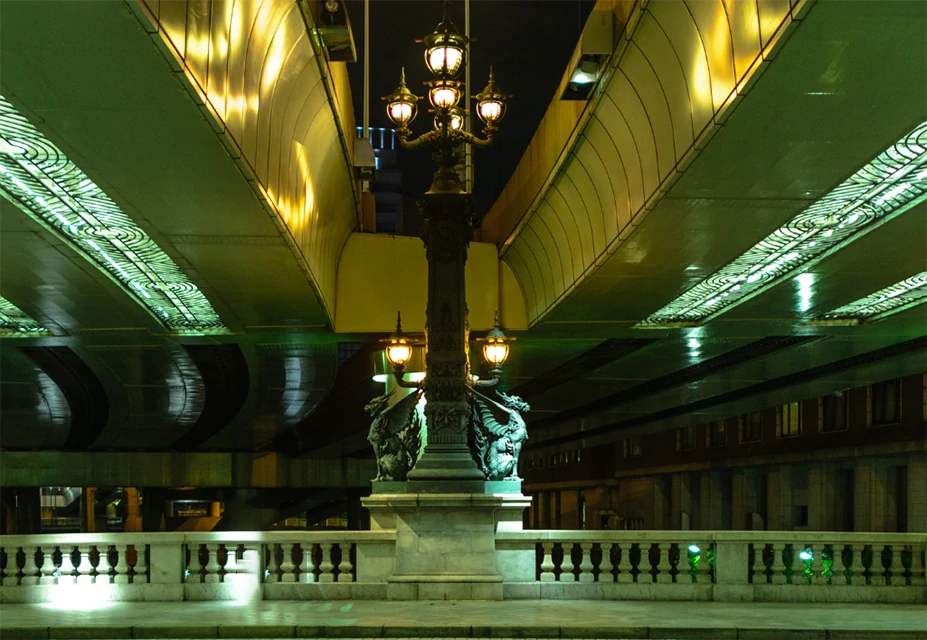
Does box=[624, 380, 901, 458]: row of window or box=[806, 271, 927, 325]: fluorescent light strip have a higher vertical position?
box=[806, 271, 927, 325]: fluorescent light strip

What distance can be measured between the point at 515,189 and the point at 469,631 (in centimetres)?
1450

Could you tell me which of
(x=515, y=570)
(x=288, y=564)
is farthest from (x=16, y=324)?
(x=515, y=570)

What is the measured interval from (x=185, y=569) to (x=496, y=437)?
14.6ft

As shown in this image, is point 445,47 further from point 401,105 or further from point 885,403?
point 885,403

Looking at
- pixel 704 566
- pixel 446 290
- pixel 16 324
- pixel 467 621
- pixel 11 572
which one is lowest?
pixel 467 621

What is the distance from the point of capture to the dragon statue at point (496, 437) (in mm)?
16312

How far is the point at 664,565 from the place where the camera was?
15.5m

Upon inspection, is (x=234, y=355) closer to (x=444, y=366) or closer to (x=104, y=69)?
(x=444, y=366)

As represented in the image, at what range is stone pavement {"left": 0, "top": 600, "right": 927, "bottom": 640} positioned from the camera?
12.5 meters

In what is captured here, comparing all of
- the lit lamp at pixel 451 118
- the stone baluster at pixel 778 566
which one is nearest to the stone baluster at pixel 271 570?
the lit lamp at pixel 451 118

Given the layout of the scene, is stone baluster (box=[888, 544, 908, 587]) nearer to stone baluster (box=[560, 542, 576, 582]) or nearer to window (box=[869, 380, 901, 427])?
stone baluster (box=[560, 542, 576, 582])

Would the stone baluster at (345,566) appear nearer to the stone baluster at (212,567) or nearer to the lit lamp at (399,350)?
the stone baluster at (212,567)

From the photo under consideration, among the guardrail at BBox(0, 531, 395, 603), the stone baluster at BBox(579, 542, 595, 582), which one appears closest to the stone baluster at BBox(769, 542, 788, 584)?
the stone baluster at BBox(579, 542, 595, 582)

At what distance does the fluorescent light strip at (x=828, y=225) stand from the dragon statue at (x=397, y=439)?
5.94 meters
